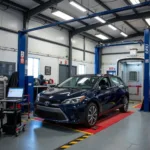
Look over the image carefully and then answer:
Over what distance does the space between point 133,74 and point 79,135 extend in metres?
8.99

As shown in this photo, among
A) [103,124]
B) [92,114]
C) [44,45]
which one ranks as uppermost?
[44,45]

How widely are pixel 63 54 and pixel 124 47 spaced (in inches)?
202

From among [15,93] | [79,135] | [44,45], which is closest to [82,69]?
[44,45]

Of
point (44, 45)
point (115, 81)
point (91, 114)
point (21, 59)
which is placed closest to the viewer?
point (91, 114)

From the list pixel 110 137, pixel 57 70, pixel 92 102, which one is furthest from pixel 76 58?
pixel 110 137

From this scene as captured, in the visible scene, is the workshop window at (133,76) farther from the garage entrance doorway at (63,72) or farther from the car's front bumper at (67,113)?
the car's front bumper at (67,113)

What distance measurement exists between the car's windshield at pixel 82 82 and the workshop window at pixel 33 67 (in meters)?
3.81

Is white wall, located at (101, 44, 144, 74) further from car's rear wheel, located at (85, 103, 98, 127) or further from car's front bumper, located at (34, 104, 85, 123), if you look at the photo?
car's front bumper, located at (34, 104, 85, 123)

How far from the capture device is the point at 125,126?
471 centimetres

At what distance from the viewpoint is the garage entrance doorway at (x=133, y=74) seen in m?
11.3

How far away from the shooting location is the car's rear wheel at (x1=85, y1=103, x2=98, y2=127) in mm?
4321

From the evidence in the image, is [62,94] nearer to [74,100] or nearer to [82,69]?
[74,100]

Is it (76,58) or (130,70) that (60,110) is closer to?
(76,58)

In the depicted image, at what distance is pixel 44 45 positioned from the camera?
30.8 ft
